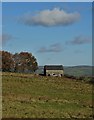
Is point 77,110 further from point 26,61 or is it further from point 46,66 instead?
point 26,61

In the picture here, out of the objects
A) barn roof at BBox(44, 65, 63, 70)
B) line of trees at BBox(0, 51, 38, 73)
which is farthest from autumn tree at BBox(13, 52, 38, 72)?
barn roof at BBox(44, 65, 63, 70)

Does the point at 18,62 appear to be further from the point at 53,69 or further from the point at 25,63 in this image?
the point at 53,69

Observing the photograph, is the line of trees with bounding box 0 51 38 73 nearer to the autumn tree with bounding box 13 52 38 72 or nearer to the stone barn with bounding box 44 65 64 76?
the autumn tree with bounding box 13 52 38 72

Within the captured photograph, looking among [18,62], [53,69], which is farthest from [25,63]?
[53,69]

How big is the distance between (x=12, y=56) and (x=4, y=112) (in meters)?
113

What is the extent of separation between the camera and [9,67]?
118 meters

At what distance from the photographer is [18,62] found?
12838 centimetres

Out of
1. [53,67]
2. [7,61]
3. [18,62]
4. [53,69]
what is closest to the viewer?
[53,69]

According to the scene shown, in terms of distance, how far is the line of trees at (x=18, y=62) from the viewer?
120 metres

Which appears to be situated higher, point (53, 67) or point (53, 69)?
point (53, 67)

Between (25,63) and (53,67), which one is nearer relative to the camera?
(53,67)

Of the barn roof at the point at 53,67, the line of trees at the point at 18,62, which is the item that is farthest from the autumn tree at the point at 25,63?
the barn roof at the point at 53,67

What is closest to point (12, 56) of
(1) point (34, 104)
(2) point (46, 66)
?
(2) point (46, 66)

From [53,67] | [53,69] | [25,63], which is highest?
[25,63]
